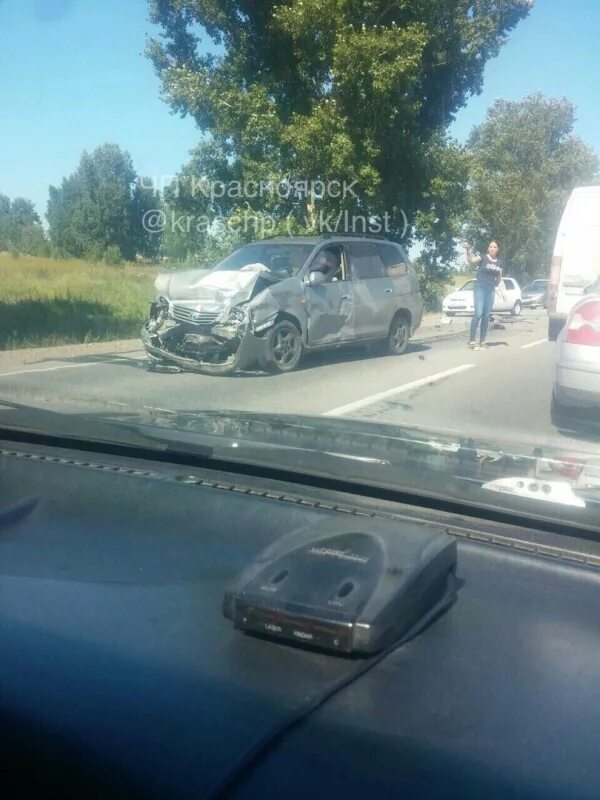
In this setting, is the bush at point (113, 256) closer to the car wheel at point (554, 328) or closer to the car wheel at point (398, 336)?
the car wheel at point (554, 328)

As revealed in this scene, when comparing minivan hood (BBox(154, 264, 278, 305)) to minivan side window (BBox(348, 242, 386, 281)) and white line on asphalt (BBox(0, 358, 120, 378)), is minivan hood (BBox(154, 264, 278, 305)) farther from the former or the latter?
minivan side window (BBox(348, 242, 386, 281))

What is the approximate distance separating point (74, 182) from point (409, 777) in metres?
26.5

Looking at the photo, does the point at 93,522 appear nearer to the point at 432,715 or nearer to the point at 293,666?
the point at 293,666

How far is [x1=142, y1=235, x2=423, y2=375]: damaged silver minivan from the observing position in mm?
10945

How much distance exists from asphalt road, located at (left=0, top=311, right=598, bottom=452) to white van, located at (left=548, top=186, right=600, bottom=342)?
1.31 m

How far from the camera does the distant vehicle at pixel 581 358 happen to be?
770 centimetres

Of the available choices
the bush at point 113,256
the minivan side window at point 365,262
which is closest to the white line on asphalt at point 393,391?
the minivan side window at point 365,262

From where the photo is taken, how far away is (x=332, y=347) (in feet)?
41.5

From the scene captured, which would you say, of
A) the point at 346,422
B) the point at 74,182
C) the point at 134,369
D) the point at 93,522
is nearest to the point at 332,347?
the point at 134,369

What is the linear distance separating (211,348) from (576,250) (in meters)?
7.45

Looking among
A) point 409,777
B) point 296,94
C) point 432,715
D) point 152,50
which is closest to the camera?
Result: point 409,777

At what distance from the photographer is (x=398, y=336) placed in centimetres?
1452

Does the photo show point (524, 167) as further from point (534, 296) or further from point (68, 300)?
point (68, 300)

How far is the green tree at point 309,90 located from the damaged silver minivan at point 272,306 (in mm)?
6640
